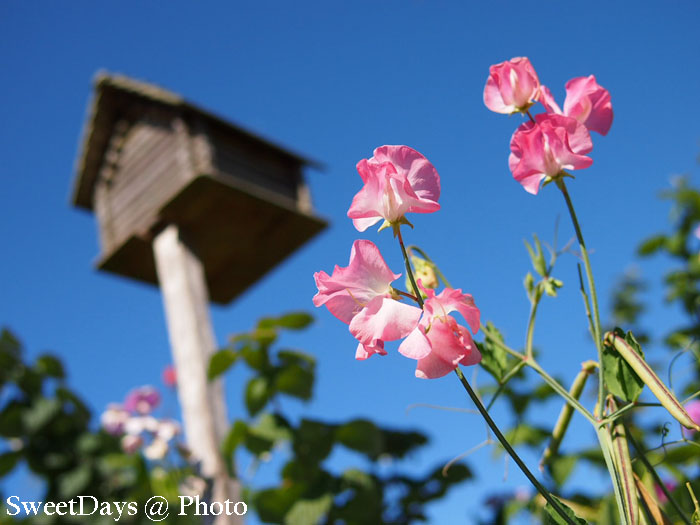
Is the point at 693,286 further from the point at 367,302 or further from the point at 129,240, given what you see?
the point at 129,240

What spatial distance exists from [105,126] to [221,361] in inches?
76.7

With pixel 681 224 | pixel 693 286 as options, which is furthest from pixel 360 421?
pixel 681 224

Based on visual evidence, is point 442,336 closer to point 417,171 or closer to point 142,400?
point 417,171

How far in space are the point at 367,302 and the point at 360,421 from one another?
1.21 m

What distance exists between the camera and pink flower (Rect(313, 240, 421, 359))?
413 millimetres

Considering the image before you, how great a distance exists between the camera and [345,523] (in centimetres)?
148

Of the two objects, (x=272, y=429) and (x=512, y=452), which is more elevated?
(x=272, y=429)

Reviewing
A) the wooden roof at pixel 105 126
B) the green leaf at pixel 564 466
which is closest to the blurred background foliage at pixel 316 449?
the green leaf at pixel 564 466

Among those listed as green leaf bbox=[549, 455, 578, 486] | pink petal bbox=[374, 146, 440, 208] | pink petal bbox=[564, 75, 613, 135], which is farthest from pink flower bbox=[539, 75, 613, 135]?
green leaf bbox=[549, 455, 578, 486]

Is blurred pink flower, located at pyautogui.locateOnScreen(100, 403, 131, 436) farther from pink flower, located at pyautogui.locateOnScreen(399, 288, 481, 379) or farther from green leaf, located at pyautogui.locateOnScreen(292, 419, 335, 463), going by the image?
pink flower, located at pyautogui.locateOnScreen(399, 288, 481, 379)

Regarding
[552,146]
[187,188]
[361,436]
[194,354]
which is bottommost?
[552,146]

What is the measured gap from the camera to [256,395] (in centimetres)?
172

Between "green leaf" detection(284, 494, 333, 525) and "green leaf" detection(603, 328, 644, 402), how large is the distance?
3.34 feet

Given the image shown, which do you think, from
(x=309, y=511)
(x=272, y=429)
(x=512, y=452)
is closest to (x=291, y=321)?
(x=272, y=429)
